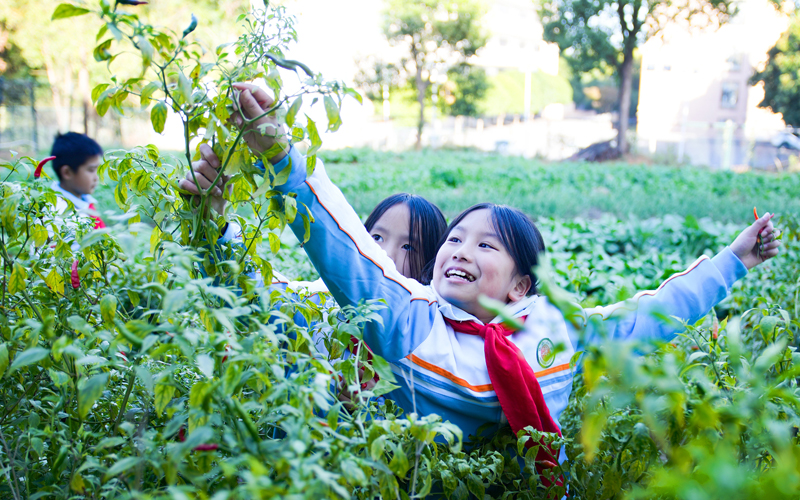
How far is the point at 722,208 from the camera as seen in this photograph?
22.9 feet

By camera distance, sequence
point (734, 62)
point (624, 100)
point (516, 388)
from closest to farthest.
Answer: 1. point (516, 388)
2. point (624, 100)
3. point (734, 62)

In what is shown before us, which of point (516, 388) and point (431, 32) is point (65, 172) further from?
point (431, 32)

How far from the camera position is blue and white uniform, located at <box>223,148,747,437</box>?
1212mm

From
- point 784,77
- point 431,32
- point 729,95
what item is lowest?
point 784,77

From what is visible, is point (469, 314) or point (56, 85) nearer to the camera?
point (469, 314)

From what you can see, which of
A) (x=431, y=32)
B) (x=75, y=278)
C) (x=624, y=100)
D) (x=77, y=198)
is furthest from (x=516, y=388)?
(x=431, y=32)

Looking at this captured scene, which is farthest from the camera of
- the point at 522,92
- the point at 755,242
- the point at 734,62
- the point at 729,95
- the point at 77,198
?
the point at 522,92

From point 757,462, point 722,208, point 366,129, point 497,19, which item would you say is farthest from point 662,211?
point 497,19

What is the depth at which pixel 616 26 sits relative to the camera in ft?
70.3

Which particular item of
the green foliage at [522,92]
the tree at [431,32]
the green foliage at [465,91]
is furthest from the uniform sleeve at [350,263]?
the green foliage at [522,92]

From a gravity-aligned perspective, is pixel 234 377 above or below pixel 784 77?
below

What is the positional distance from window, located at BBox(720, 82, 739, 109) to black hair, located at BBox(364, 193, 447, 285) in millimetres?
36418

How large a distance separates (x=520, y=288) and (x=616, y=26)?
22.8 m

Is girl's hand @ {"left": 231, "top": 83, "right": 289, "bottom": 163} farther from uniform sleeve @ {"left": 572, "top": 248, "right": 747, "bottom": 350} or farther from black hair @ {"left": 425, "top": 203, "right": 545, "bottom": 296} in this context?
uniform sleeve @ {"left": 572, "top": 248, "right": 747, "bottom": 350}
